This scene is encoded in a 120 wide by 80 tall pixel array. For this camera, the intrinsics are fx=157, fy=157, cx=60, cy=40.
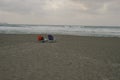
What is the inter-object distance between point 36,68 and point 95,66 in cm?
239

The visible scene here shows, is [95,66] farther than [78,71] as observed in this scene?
Yes

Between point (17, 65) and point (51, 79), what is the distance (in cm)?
190

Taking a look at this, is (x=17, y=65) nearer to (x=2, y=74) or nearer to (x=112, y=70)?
(x=2, y=74)

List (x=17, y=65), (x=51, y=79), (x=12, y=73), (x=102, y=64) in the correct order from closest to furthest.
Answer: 1. (x=51, y=79)
2. (x=12, y=73)
3. (x=17, y=65)
4. (x=102, y=64)

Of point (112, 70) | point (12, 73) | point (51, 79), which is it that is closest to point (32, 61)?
point (12, 73)

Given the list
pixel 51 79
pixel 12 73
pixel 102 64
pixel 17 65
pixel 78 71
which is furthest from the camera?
pixel 102 64

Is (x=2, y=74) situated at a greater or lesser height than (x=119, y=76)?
greater

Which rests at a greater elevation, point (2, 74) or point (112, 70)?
point (2, 74)

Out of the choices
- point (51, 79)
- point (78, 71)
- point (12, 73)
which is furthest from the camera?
point (78, 71)

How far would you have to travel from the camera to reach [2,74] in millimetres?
5113

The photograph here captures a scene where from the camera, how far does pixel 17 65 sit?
613cm

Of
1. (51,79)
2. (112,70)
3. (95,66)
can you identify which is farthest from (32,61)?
(112,70)

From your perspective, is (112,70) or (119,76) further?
(112,70)

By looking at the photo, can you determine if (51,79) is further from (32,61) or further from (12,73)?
(32,61)
